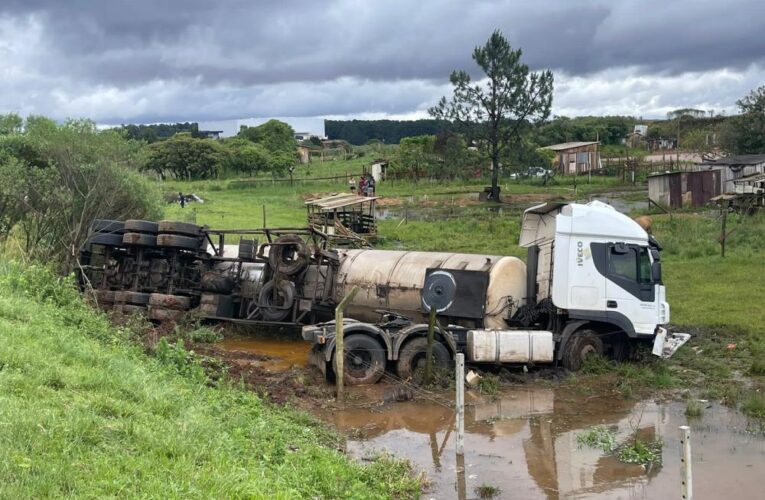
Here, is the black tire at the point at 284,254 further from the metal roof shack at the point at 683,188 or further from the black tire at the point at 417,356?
the metal roof shack at the point at 683,188

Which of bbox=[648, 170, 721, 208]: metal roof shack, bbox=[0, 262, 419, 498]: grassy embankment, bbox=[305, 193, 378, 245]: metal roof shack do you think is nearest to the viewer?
bbox=[0, 262, 419, 498]: grassy embankment

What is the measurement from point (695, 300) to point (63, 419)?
637 inches

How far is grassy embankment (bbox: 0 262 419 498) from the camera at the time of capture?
215 inches

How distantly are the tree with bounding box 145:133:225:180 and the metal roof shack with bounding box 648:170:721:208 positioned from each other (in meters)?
44.2

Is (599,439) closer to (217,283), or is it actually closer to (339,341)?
(339,341)

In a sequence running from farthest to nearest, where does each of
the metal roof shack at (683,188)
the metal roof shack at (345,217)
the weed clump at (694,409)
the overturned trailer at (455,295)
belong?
the metal roof shack at (683,188) < the metal roof shack at (345,217) < the overturned trailer at (455,295) < the weed clump at (694,409)

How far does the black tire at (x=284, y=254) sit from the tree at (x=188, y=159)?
59.5 metres

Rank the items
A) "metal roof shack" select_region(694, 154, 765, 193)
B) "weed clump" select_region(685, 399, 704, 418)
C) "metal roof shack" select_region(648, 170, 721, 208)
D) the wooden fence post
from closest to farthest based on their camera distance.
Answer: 1. the wooden fence post
2. "weed clump" select_region(685, 399, 704, 418)
3. "metal roof shack" select_region(648, 170, 721, 208)
4. "metal roof shack" select_region(694, 154, 765, 193)

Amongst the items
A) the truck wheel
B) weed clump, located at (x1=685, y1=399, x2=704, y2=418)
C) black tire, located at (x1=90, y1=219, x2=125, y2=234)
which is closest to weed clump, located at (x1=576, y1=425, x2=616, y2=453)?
weed clump, located at (x1=685, y1=399, x2=704, y2=418)

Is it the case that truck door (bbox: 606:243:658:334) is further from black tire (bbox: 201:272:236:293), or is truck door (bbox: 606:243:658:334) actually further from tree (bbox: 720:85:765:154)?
tree (bbox: 720:85:765:154)

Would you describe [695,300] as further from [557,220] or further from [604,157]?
[604,157]

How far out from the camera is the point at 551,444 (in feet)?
32.6

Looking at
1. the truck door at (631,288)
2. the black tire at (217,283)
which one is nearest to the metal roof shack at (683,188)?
the truck door at (631,288)

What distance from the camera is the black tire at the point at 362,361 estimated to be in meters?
12.5
